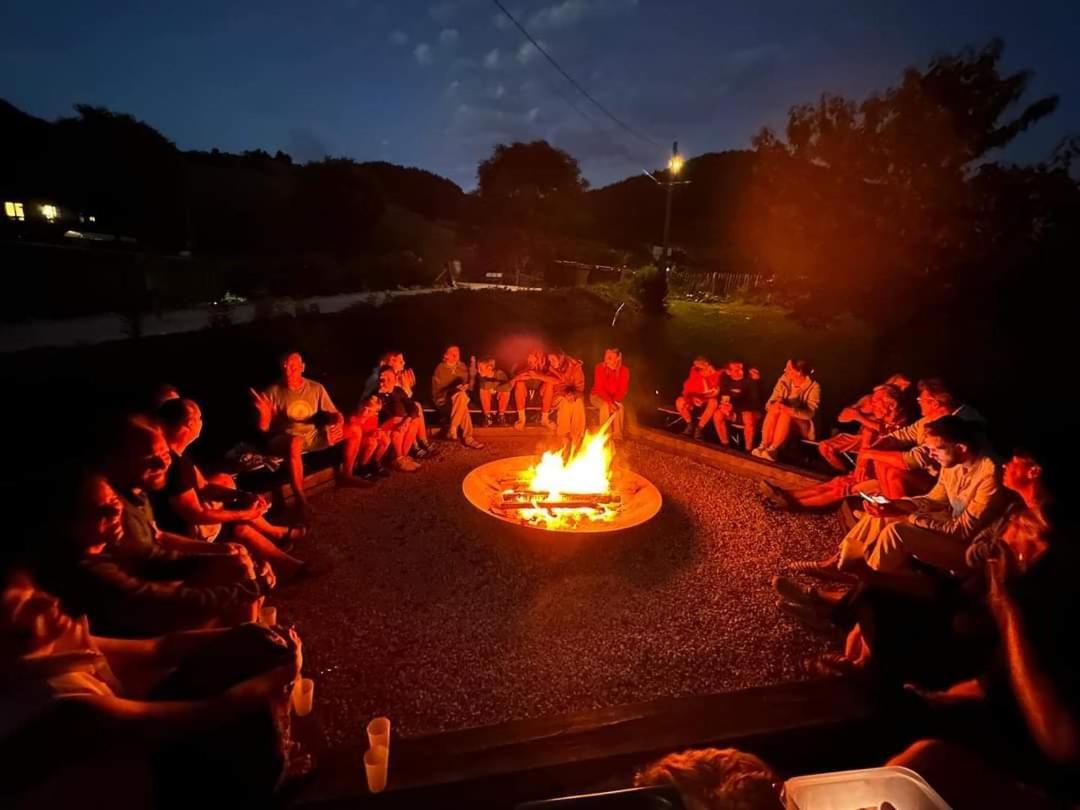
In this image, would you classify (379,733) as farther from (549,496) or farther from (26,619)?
(549,496)

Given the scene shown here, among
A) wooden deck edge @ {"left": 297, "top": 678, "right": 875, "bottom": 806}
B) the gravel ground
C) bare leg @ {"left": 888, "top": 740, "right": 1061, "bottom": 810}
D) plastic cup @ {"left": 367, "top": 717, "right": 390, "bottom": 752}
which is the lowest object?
the gravel ground

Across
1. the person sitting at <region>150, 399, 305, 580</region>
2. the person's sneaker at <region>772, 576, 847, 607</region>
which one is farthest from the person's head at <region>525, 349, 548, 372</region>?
the person's sneaker at <region>772, 576, 847, 607</region>

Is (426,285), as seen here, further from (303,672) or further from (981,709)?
(981,709)

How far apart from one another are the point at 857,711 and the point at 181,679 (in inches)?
141

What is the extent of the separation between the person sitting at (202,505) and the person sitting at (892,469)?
5385 millimetres

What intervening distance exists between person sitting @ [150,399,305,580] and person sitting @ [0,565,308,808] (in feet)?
5.37

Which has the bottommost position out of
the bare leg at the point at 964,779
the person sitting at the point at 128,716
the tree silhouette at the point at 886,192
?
the bare leg at the point at 964,779

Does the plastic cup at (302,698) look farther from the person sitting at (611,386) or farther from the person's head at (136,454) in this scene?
the person sitting at (611,386)

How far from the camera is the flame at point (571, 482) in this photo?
228 inches

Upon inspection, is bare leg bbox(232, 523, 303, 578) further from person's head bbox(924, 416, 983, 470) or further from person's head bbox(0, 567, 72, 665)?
person's head bbox(924, 416, 983, 470)

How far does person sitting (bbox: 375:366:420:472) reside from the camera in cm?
721

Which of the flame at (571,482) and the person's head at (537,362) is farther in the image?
the person's head at (537,362)

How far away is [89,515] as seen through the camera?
2.84 m

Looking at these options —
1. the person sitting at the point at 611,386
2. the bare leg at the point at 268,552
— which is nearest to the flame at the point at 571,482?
the person sitting at the point at 611,386
